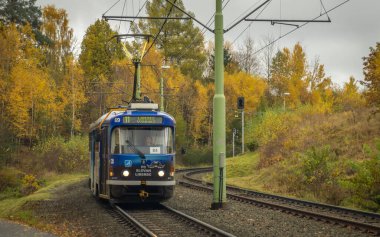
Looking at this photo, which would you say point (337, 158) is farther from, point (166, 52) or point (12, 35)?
point (166, 52)

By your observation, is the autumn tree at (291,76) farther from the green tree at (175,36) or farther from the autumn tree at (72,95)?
the autumn tree at (72,95)

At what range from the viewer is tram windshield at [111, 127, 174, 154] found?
18.2m

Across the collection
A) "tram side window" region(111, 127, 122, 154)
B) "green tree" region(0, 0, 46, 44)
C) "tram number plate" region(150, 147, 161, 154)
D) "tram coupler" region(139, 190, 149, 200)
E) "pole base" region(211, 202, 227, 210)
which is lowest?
"pole base" region(211, 202, 227, 210)

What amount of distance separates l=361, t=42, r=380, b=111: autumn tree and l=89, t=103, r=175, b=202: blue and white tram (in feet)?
56.1

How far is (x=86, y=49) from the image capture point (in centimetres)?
7006

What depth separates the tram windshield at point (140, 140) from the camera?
59.6ft

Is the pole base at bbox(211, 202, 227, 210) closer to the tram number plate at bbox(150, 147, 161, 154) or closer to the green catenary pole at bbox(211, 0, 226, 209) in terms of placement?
the green catenary pole at bbox(211, 0, 226, 209)

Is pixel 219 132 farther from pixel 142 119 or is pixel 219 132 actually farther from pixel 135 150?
pixel 135 150

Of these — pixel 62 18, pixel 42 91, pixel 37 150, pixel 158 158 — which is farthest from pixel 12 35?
pixel 158 158

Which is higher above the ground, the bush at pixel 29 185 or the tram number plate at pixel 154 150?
the tram number plate at pixel 154 150

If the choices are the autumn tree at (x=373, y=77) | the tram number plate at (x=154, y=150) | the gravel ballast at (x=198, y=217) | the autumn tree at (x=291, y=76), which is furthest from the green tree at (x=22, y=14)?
the tram number plate at (x=154, y=150)

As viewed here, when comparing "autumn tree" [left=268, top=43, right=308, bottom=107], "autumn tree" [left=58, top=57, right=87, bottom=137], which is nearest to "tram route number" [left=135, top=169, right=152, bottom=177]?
"autumn tree" [left=58, top=57, right=87, bottom=137]

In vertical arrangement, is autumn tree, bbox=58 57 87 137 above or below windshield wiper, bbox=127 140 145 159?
above

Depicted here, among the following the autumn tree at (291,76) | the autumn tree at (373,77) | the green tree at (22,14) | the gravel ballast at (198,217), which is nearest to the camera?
the gravel ballast at (198,217)
